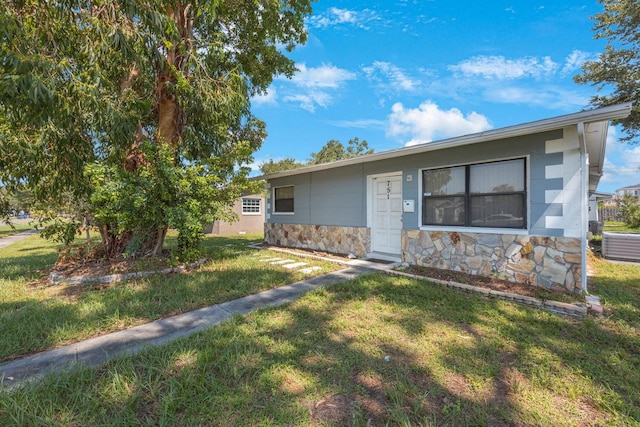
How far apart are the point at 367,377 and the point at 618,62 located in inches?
620

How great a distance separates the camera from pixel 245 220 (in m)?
17.6

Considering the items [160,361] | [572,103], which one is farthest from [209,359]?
[572,103]

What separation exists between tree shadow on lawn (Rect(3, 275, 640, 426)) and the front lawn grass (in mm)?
1039

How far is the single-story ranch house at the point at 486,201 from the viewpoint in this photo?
4.28 metres

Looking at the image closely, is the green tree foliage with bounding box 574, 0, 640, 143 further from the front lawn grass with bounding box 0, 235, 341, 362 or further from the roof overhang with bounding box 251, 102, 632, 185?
the front lawn grass with bounding box 0, 235, 341, 362

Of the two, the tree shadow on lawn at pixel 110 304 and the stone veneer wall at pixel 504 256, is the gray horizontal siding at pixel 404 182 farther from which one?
the tree shadow on lawn at pixel 110 304

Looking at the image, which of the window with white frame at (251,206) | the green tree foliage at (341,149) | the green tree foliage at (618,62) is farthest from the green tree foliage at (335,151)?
the green tree foliage at (618,62)

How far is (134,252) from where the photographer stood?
6016 mm

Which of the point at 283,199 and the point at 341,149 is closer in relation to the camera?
the point at 283,199

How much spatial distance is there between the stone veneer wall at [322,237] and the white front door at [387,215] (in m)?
0.28

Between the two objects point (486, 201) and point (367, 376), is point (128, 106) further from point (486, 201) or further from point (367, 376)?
point (486, 201)

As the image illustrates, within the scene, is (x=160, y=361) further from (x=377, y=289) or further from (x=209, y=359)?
(x=377, y=289)

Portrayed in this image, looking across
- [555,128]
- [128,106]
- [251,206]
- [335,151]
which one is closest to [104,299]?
[128,106]

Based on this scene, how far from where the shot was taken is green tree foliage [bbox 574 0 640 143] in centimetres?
1026
